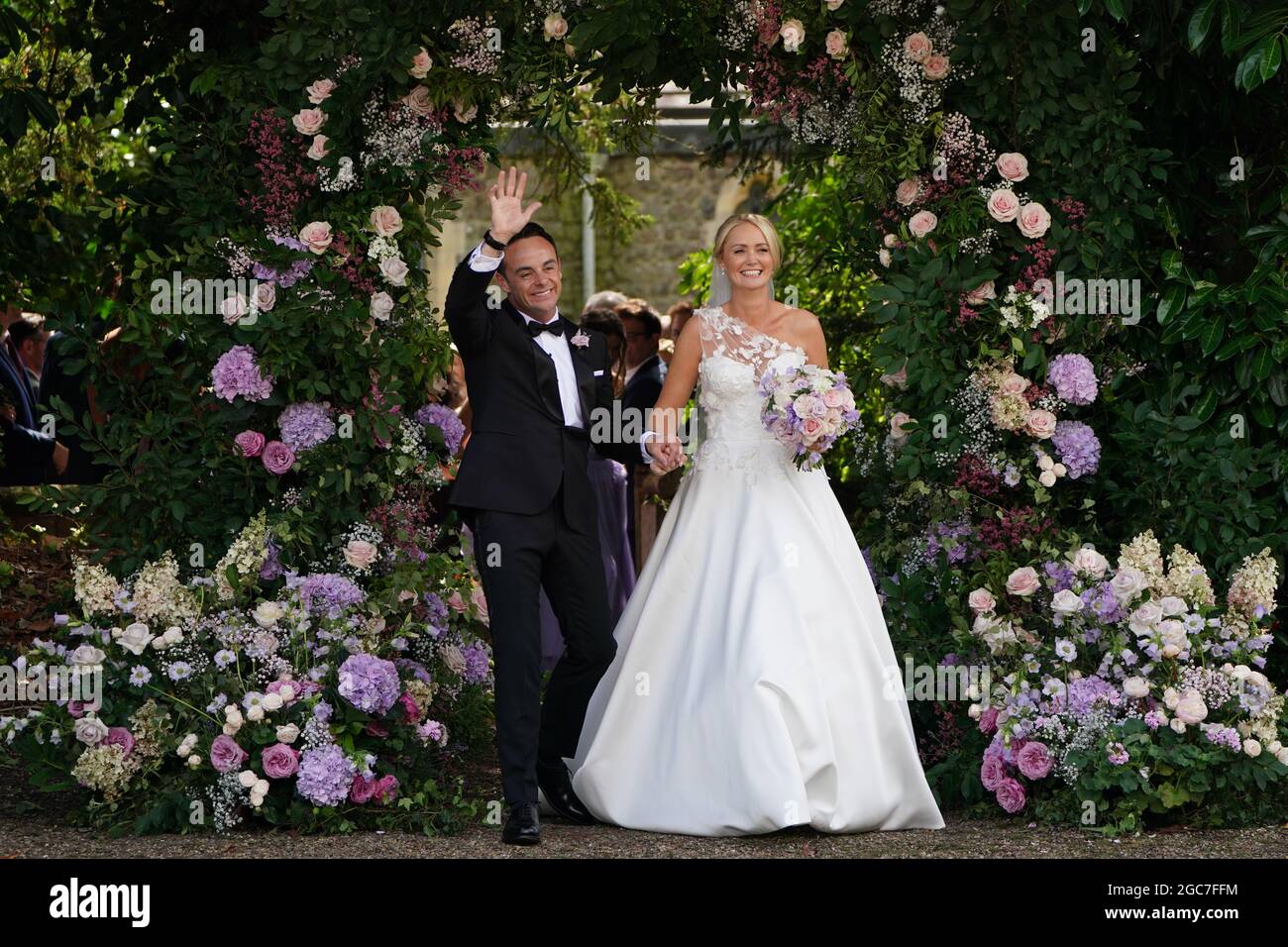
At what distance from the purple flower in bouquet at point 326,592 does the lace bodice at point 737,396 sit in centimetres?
130

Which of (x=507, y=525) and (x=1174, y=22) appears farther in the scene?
(x=1174, y=22)

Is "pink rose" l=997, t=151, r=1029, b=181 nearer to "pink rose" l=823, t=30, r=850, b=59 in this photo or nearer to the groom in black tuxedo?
"pink rose" l=823, t=30, r=850, b=59

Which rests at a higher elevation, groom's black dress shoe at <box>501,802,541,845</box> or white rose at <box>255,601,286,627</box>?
white rose at <box>255,601,286,627</box>

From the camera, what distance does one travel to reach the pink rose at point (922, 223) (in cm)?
604

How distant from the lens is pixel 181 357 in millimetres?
6059

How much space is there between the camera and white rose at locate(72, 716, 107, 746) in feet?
17.2

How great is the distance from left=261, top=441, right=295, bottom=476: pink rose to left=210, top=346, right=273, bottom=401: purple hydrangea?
187 millimetres

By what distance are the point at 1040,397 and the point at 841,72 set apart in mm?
Answer: 1446

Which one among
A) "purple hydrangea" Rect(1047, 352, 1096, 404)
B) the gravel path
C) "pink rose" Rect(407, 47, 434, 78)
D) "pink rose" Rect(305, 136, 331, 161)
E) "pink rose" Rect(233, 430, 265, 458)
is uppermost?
"pink rose" Rect(407, 47, 434, 78)

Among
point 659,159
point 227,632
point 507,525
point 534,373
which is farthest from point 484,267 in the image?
point 659,159

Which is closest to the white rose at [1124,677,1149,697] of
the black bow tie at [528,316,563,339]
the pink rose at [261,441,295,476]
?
the black bow tie at [528,316,563,339]

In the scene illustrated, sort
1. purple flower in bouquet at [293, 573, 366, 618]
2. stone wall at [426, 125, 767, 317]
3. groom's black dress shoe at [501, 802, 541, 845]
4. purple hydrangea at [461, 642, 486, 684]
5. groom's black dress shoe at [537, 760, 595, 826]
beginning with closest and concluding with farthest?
1. groom's black dress shoe at [501, 802, 541, 845]
2. groom's black dress shoe at [537, 760, 595, 826]
3. purple flower in bouquet at [293, 573, 366, 618]
4. purple hydrangea at [461, 642, 486, 684]
5. stone wall at [426, 125, 767, 317]

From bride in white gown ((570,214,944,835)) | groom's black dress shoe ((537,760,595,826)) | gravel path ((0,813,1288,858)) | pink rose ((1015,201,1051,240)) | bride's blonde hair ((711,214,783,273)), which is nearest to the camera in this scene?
gravel path ((0,813,1288,858))
